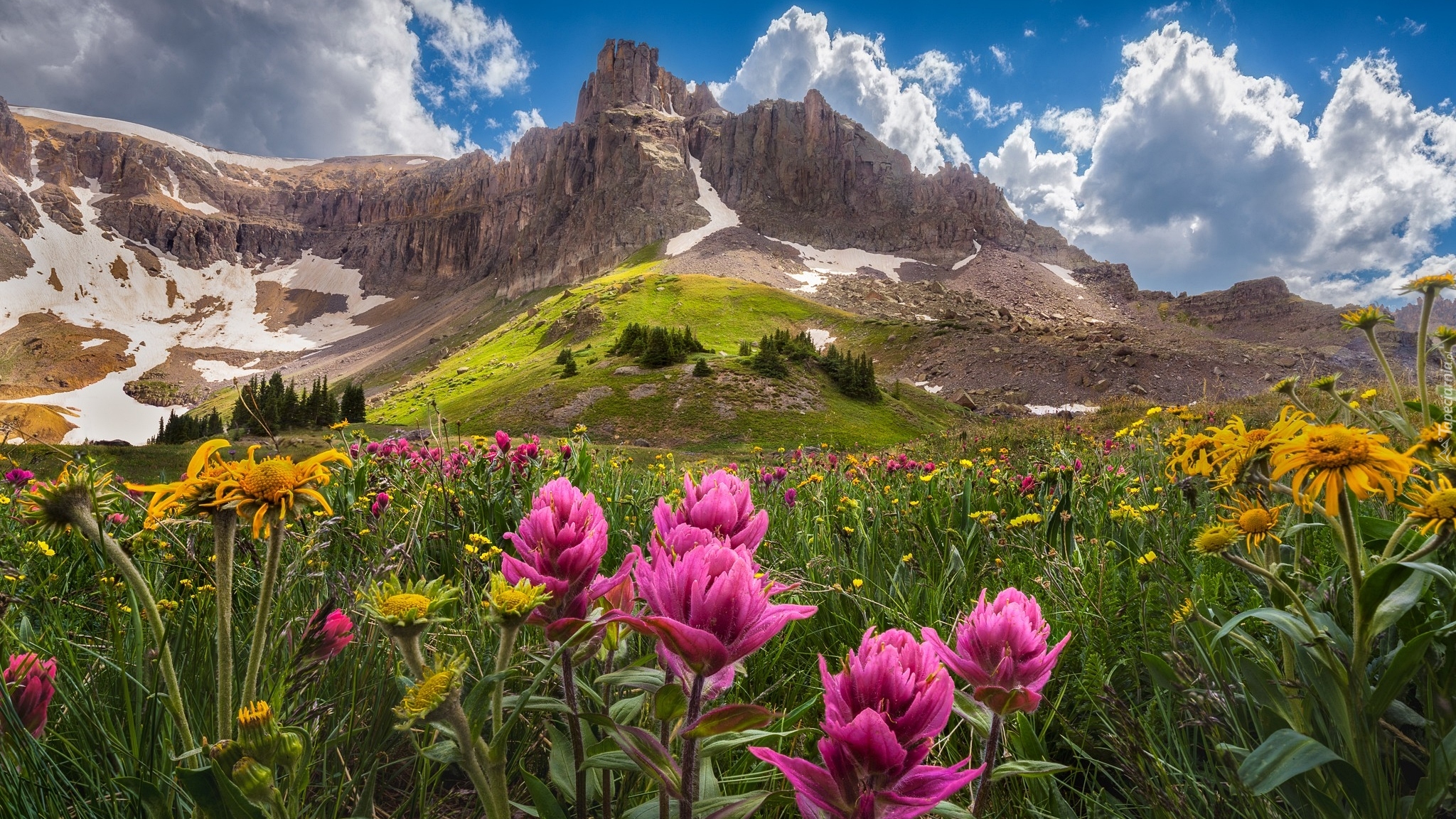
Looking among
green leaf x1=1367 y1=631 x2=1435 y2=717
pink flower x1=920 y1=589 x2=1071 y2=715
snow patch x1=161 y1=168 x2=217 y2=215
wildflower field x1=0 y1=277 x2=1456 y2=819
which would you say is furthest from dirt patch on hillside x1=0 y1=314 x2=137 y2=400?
green leaf x1=1367 y1=631 x2=1435 y2=717

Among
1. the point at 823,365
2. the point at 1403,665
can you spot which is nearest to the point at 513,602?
the point at 1403,665

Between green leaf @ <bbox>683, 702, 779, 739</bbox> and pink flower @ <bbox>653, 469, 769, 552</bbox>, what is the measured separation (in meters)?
0.37

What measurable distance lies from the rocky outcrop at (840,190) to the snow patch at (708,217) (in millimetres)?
1713

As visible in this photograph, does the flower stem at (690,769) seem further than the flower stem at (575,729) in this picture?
No

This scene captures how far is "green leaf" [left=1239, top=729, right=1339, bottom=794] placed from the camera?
1.01m

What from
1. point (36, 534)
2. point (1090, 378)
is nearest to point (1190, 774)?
point (36, 534)

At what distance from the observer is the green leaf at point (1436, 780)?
105cm

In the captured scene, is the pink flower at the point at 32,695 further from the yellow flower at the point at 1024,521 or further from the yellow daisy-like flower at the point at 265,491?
the yellow flower at the point at 1024,521

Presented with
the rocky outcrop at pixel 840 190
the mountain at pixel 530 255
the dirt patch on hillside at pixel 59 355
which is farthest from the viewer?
the dirt patch on hillside at pixel 59 355

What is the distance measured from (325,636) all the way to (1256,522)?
196 centimetres

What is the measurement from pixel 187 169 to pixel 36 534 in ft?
818

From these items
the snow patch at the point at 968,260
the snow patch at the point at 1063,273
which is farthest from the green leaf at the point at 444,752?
the snow patch at the point at 1063,273

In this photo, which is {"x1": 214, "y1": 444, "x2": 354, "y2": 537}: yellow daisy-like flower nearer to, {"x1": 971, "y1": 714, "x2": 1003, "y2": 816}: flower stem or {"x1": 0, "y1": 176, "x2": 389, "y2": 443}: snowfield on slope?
{"x1": 971, "y1": 714, "x2": 1003, "y2": 816}: flower stem

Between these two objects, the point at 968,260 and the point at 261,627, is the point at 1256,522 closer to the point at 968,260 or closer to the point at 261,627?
the point at 261,627
